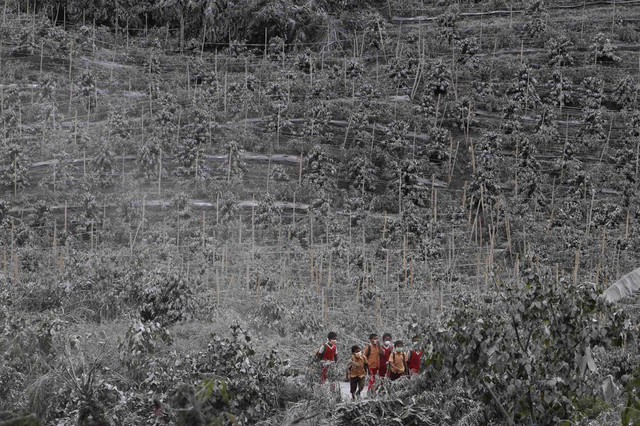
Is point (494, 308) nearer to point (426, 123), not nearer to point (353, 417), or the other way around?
point (353, 417)

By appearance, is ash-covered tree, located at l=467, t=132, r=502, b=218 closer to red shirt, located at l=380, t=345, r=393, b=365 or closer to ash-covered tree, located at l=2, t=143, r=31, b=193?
red shirt, located at l=380, t=345, r=393, b=365

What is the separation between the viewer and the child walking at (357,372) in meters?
10.9

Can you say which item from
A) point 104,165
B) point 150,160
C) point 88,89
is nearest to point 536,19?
point 150,160

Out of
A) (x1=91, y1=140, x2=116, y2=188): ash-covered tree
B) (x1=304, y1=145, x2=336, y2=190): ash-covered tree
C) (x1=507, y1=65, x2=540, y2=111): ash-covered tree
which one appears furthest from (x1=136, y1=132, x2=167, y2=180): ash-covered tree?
(x1=507, y1=65, x2=540, y2=111): ash-covered tree

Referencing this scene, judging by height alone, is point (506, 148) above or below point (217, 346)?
above

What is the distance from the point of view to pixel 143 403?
36.0ft

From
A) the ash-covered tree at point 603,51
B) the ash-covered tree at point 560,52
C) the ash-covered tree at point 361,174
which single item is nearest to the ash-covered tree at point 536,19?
the ash-covered tree at point 560,52

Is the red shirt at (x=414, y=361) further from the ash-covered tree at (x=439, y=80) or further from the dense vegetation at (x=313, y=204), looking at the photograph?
the ash-covered tree at (x=439, y=80)

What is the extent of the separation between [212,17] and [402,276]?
972cm

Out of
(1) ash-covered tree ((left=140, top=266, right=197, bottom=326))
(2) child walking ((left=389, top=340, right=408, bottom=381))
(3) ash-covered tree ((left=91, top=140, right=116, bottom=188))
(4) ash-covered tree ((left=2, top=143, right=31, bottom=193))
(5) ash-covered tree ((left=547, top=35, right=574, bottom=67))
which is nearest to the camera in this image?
(2) child walking ((left=389, top=340, right=408, bottom=381))

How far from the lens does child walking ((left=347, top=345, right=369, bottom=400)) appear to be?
10.9 m

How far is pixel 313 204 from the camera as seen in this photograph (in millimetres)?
18156

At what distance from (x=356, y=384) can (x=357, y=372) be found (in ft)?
0.54

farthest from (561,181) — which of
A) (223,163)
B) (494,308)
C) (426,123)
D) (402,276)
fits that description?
(494,308)
